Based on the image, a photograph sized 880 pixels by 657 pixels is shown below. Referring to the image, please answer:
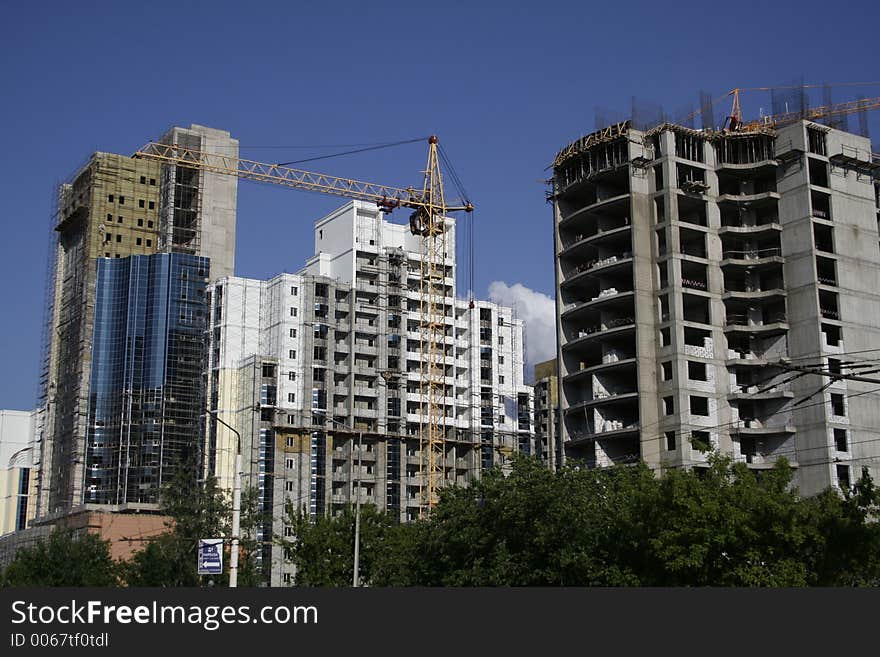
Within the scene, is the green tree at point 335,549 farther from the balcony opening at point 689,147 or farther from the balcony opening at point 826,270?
the balcony opening at point 826,270

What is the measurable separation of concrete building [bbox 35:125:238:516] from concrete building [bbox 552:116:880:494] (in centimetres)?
6359

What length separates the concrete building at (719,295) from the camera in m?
104

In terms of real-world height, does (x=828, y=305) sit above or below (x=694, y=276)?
below

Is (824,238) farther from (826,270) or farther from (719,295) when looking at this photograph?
(719,295)

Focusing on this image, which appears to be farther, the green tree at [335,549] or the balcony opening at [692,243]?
the balcony opening at [692,243]

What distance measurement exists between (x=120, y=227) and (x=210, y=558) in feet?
384

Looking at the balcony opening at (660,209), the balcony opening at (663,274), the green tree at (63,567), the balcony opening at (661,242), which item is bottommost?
the green tree at (63,567)

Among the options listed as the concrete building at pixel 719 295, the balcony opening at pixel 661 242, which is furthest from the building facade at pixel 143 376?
the balcony opening at pixel 661 242

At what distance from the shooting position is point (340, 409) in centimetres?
14838

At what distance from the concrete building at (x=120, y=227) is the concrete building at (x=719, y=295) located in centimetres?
6359

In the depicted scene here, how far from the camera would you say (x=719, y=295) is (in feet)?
356

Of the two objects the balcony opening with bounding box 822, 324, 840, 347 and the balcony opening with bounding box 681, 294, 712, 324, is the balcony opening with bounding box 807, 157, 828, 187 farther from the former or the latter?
the balcony opening with bounding box 681, 294, 712, 324

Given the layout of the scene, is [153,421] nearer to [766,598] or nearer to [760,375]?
[760,375]

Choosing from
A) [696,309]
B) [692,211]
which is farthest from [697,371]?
[692,211]
